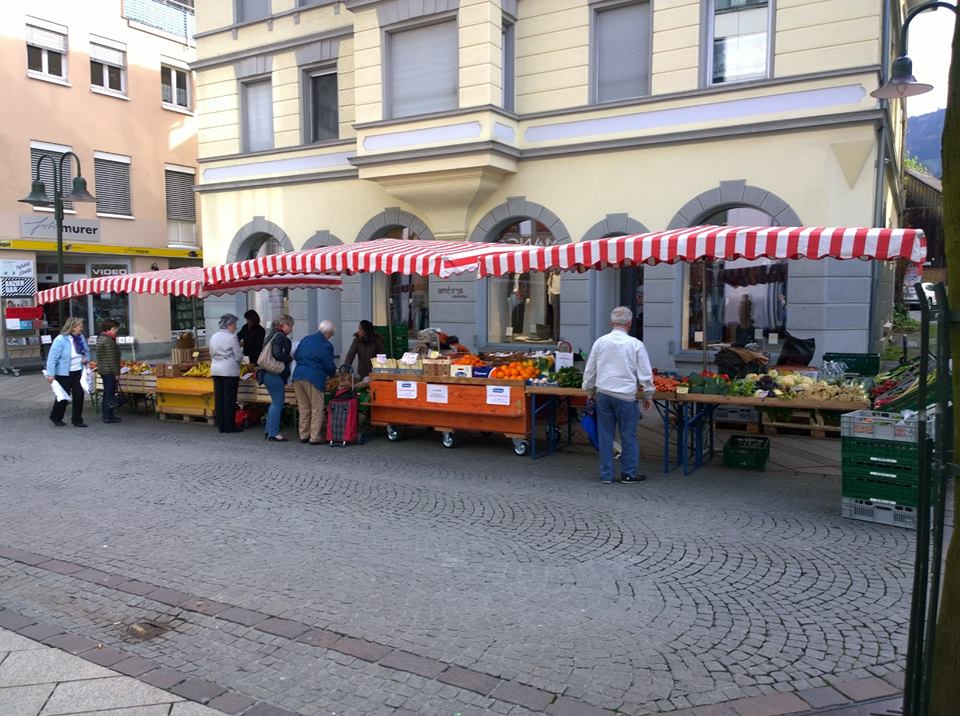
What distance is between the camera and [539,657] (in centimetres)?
419

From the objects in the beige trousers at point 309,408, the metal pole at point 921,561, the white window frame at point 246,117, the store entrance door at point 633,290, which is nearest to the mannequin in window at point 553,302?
the store entrance door at point 633,290

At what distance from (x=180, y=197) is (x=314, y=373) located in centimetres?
1891

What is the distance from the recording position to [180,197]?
1044 inches

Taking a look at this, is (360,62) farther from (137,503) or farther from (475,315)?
(137,503)

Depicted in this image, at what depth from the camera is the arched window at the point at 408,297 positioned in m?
16.7

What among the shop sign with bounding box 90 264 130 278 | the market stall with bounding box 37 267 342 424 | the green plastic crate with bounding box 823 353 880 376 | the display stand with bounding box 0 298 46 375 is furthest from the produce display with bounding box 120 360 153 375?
the shop sign with bounding box 90 264 130 278

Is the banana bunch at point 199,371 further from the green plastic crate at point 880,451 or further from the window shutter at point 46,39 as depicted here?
the window shutter at point 46,39

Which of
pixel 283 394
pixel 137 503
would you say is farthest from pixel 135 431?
pixel 137 503

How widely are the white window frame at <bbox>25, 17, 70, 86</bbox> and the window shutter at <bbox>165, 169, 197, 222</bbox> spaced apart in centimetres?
440

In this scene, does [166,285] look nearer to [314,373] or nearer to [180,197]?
[314,373]

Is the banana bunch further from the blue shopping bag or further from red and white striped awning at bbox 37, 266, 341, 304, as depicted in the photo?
the blue shopping bag

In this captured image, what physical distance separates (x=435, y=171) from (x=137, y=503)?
906 centimetres

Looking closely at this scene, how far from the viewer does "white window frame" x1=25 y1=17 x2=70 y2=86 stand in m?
21.7

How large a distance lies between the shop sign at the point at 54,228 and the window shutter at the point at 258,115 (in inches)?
282
